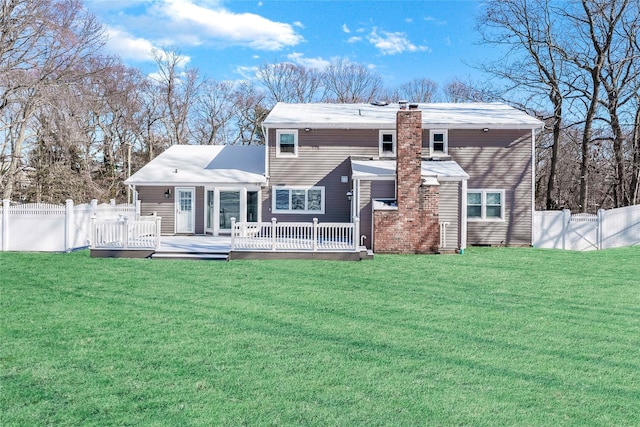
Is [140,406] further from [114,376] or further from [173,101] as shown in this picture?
[173,101]

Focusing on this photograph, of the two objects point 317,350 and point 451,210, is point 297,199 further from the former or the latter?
point 317,350

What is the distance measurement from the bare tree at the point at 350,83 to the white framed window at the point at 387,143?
22436mm

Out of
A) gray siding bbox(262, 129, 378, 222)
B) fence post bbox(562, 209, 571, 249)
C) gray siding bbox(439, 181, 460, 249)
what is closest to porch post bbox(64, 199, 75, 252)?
gray siding bbox(262, 129, 378, 222)

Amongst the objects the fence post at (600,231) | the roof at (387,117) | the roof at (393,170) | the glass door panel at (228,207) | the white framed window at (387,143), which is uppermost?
the roof at (387,117)

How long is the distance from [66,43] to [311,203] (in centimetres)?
1247

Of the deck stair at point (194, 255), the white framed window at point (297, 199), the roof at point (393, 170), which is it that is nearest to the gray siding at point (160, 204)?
the white framed window at point (297, 199)

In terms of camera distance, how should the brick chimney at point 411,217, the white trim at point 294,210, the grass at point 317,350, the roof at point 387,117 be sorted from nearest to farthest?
the grass at point 317,350, the brick chimney at point 411,217, the roof at point 387,117, the white trim at point 294,210

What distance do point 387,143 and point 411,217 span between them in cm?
496

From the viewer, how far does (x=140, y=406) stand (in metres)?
3.48

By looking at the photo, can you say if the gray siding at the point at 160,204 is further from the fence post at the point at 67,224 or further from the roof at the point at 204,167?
the fence post at the point at 67,224

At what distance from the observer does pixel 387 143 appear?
17.3 metres

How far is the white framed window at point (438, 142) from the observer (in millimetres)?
17172

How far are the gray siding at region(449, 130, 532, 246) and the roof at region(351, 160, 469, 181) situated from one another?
115cm

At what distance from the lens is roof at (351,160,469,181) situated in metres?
14.4
